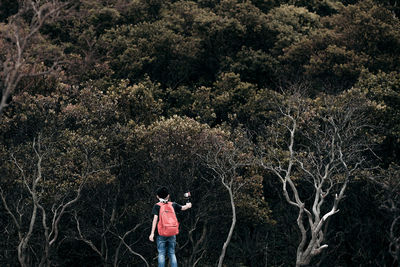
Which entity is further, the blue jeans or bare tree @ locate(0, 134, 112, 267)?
bare tree @ locate(0, 134, 112, 267)

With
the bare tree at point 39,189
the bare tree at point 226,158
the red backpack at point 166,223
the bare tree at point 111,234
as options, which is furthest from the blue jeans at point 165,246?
the bare tree at point 111,234

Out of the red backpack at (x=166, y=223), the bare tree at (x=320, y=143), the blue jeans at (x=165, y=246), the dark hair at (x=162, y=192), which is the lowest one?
the bare tree at (x=320, y=143)

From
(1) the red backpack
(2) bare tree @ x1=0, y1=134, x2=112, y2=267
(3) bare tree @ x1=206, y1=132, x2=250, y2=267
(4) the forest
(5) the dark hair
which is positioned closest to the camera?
(1) the red backpack

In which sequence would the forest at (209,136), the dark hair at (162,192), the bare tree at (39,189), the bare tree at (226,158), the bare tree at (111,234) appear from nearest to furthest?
the dark hair at (162,192), the bare tree at (39,189), the bare tree at (226,158), the forest at (209,136), the bare tree at (111,234)

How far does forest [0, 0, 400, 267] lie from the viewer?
22422 millimetres

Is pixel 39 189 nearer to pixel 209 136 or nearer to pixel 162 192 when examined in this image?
pixel 209 136

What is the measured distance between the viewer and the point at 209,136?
22984mm

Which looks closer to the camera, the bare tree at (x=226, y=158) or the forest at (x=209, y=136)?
the bare tree at (x=226, y=158)

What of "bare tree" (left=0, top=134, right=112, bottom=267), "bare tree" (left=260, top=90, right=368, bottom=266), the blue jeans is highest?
the blue jeans

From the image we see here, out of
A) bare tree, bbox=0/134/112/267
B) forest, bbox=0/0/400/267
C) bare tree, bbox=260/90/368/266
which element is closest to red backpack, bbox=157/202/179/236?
forest, bbox=0/0/400/267

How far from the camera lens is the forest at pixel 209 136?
73.6ft

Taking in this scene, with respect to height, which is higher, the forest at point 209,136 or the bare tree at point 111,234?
the forest at point 209,136

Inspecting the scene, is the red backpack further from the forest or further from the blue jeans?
the forest

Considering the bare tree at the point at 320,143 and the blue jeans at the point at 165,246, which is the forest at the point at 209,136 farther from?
the blue jeans at the point at 165,246
